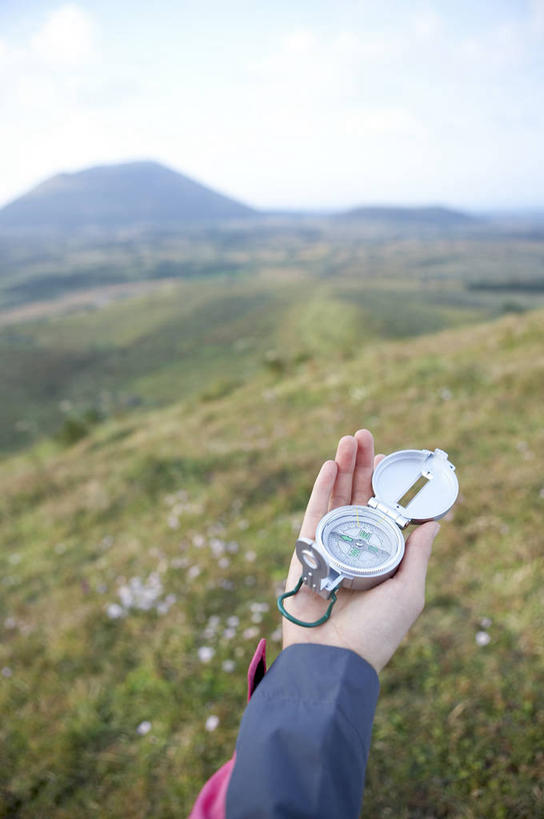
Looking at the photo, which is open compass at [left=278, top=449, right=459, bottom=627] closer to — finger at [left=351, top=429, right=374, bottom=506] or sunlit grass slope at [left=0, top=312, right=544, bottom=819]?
finger at [left=351, top=429, right=374, bottom=506]

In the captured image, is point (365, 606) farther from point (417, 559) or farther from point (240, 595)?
point (240, 595)

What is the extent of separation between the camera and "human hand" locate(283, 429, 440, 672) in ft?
7.52

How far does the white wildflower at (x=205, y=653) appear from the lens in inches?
168

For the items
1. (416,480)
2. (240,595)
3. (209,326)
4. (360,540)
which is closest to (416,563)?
(360,540)

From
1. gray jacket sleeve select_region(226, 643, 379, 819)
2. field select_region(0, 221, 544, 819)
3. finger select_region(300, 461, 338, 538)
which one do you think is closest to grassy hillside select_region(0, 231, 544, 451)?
field select_region(0, 221, 544, 819)

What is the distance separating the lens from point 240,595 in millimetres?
5004

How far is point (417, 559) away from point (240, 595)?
2.95 metres

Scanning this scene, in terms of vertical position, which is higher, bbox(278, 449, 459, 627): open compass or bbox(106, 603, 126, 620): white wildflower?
bbox(278, 449, 459, 627): open compass

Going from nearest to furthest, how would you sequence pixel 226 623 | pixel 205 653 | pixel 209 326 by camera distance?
pixel 205 653
pixel 226 623
pixel 209 326

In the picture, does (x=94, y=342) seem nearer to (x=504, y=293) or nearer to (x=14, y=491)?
(x=14, y=491)

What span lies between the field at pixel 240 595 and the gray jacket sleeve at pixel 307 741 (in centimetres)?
180

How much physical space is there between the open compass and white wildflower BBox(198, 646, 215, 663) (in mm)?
2387

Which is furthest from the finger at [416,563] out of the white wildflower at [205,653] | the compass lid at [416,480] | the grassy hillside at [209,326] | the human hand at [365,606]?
the grassy hillside at [209,326]

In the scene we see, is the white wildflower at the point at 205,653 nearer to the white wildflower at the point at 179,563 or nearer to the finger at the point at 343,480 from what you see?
A: the white wildflower at the point at 179,563
